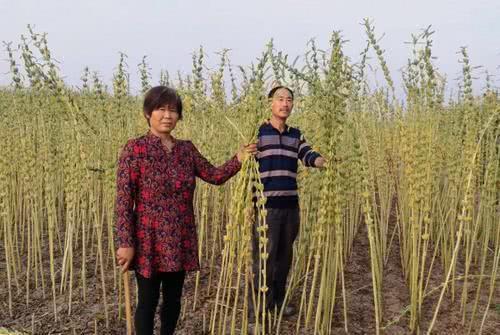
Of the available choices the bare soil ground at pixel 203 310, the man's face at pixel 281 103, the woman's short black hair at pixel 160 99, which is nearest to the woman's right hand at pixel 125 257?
the woman's short black hair at pixel 160 99

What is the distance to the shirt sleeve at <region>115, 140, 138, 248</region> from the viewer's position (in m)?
1.97

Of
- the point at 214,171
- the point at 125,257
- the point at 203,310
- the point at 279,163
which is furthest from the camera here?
the point at 203,310

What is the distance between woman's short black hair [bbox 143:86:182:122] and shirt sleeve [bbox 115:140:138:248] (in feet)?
0.63

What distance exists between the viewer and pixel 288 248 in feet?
8.66

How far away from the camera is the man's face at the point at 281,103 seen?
2.53 meters

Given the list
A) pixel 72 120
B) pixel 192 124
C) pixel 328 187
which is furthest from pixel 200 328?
pixel 192 124

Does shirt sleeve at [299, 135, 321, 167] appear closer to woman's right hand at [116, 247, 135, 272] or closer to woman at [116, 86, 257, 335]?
woman at [116, 86, 257, 335]

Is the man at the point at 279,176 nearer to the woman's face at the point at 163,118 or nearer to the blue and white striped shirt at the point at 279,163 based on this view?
the blue and white striped shirt at the point at 279,163

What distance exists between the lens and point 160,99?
2.04 m

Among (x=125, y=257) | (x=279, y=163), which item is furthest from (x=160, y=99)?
(x=279, y=163)

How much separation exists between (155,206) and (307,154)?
2.92 feet

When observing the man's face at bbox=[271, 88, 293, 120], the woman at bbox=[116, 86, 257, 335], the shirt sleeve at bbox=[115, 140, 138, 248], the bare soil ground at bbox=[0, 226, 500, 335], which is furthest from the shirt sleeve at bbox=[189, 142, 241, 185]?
the bare soil ground at bbox=[0, 226, 500, 335]

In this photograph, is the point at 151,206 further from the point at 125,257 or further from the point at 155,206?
the point at 125,257

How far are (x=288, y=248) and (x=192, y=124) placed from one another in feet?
7.50
